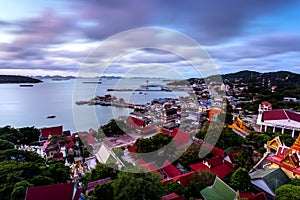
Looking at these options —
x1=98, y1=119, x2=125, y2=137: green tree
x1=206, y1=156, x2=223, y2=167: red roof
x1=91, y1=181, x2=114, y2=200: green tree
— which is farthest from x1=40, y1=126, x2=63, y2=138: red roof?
x1=206, y1=156, x2=223, y2=167: red roof

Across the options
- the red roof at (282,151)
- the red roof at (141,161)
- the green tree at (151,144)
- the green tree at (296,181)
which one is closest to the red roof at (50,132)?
the green tree at (151,144)

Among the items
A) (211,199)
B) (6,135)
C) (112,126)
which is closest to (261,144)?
(211,199)

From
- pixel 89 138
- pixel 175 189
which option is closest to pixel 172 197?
pixel 175 189

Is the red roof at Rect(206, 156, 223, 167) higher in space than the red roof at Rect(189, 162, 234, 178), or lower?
higher

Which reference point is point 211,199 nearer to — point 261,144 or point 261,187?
point 261,187

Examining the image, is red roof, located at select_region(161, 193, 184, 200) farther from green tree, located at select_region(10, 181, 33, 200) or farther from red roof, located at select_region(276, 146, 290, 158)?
red roof, located at select_region(276, 146, 290, 158)

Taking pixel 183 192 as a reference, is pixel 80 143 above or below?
below
